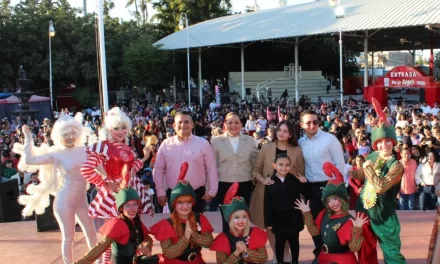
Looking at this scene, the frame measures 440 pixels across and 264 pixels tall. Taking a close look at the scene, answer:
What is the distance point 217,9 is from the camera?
1622 inches

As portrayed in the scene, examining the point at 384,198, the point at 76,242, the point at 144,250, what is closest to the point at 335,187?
the point at 384,198

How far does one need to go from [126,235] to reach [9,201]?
14.0 feet

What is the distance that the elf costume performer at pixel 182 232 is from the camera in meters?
4.45

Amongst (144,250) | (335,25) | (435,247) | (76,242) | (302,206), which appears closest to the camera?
(435,247)

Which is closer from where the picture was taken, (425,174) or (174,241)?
(174,241)

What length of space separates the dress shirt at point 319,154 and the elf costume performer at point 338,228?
56 cm

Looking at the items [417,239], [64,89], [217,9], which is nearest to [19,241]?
[417,239]

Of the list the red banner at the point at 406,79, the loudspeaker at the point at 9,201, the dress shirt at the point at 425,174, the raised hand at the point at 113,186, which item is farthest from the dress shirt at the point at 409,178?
the red banner at the point at 406,79

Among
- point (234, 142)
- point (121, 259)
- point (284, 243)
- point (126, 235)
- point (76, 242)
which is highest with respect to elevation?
point (234, 142)

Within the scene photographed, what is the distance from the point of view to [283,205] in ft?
16.3

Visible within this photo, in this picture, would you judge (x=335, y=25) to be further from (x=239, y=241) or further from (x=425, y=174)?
(x=239, y=241)

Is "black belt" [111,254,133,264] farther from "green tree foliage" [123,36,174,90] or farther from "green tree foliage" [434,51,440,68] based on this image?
"green tree foliage" [434,51,440,68]

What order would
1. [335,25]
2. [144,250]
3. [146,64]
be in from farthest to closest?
[146,64]
[335,25]
[144,250]

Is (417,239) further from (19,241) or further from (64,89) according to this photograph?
(64,89)
